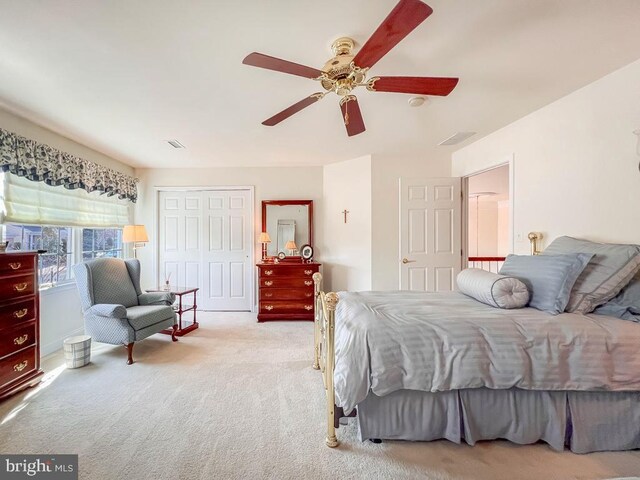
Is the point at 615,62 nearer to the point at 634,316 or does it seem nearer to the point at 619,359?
the point at 634,316

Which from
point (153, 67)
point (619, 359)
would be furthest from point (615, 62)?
point (153, 67)

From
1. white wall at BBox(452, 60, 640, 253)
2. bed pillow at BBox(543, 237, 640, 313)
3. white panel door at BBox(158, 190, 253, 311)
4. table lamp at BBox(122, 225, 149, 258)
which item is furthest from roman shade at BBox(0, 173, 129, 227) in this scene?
white wall at BBox(452, 60, 640, 253)

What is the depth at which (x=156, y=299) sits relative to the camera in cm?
332

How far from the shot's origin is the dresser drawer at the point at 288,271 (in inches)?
160

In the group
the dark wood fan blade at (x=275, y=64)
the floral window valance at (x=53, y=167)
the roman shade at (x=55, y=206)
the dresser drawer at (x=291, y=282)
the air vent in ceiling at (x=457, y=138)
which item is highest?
the air vent in ceiling at (x=457, y=138)

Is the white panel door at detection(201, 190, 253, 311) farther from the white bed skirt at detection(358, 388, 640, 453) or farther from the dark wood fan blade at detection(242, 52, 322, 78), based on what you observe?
the white bed skirt at detection(358, 388, 640, 453)

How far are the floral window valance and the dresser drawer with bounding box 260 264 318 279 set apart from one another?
2.44 m

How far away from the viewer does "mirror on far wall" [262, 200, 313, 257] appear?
4500 mm

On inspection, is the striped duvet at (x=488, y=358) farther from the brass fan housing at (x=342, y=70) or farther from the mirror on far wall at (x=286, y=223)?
the mirror on far wall at (x=286, y=223)

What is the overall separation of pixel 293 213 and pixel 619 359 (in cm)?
382

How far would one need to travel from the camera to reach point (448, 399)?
1632 mm

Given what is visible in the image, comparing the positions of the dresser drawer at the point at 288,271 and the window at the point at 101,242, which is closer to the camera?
the window at the point at 101,242

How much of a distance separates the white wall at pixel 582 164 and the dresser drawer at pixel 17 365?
4629mm

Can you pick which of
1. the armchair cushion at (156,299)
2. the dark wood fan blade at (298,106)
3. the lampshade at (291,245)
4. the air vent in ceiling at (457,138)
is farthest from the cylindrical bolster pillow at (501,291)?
the armchair cushion at (156,299)
